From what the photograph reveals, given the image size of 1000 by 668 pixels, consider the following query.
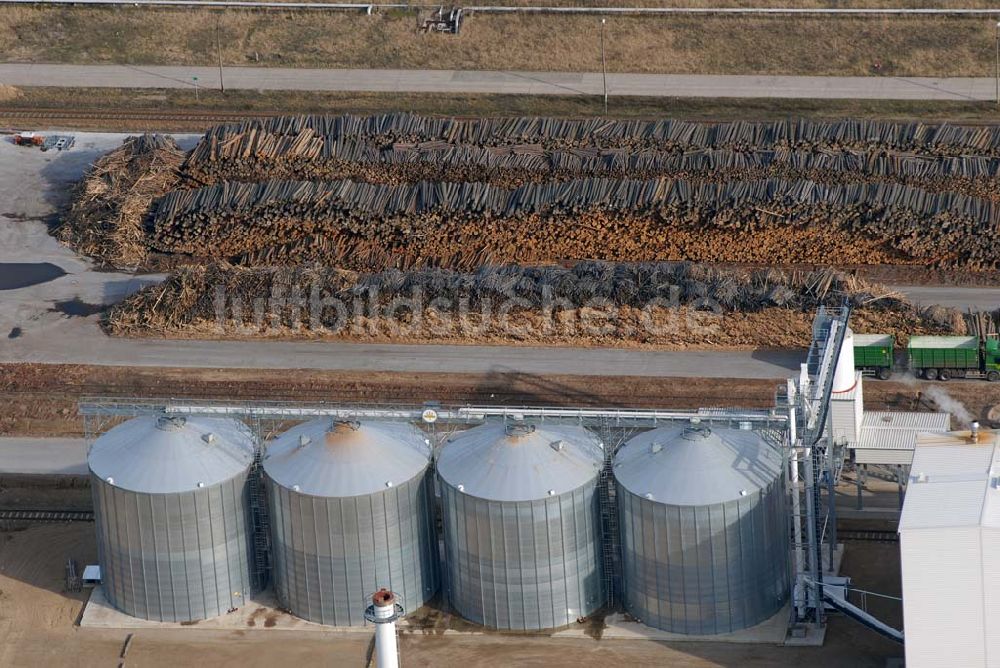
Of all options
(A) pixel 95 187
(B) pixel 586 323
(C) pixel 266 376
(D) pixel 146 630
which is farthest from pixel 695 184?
(D) pixel 146 630

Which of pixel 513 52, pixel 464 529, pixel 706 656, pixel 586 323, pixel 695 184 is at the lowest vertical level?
pixel 706 656

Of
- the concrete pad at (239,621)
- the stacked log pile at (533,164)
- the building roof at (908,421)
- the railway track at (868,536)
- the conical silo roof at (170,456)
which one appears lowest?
the concrete pad at (239,621)

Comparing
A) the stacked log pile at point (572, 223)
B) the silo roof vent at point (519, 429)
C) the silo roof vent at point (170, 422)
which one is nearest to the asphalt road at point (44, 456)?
the silo roof vent at point (170, 422)

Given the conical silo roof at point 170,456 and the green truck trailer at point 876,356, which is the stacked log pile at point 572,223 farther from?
the conical silo roof at point 170,456

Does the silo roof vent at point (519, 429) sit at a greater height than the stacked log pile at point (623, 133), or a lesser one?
lesser

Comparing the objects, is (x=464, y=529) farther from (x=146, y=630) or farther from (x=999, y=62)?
(x=999, y=62)

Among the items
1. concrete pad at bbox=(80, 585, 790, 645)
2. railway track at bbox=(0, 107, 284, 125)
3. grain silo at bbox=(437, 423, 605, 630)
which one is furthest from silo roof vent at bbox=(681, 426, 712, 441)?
railway track at bbox=(0, 107, 284, 125)
